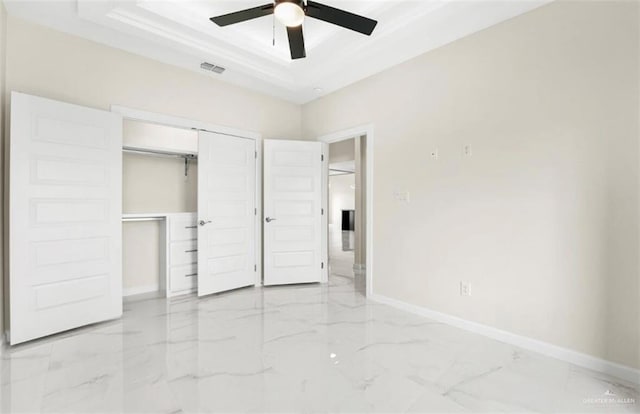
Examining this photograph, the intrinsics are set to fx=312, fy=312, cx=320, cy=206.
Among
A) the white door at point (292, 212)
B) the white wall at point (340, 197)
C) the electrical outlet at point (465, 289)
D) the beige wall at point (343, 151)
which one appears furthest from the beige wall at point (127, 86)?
the white wall at point (340, 197)

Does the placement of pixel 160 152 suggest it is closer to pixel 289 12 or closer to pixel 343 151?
pixel 289 12

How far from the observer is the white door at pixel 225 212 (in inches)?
150

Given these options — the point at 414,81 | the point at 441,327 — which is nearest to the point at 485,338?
the point at 441,327

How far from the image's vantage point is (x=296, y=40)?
96.0 inches

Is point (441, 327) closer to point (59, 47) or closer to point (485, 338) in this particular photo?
point (485, 338)

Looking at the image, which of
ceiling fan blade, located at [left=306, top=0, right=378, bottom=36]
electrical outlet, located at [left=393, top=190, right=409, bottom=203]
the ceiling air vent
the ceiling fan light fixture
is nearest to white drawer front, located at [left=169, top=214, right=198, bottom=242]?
the ceiling air vent

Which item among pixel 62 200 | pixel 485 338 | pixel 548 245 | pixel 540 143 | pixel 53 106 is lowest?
pixel 485 338

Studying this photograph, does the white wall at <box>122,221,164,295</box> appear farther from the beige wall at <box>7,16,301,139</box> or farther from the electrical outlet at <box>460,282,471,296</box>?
the electrical outlet at <box>460,282,471,296</box>

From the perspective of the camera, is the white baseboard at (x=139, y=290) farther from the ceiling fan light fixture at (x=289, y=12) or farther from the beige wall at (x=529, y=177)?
the ceiling fan light fixture at (x=289, y=12)

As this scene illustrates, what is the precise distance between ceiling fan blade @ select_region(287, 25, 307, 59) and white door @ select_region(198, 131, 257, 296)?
5.73ft

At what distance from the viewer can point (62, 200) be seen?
2703 mm

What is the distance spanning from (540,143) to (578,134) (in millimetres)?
236

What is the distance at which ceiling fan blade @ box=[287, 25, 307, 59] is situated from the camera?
2.32 metres

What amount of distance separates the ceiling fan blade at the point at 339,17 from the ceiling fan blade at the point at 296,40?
7.2 inches
